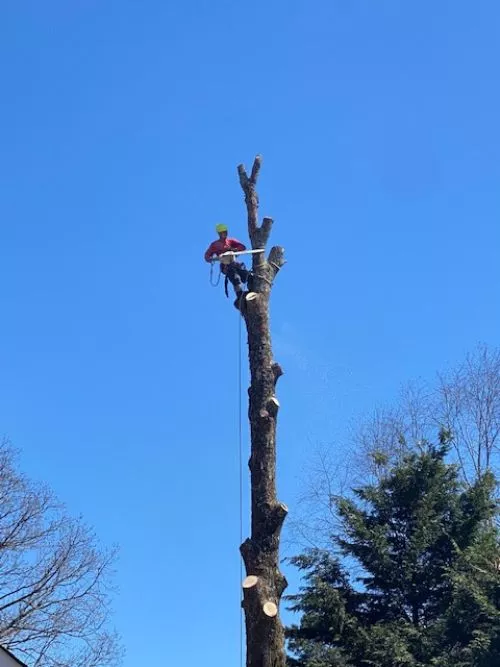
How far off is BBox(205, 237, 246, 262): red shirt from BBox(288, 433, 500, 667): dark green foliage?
498 centimetres

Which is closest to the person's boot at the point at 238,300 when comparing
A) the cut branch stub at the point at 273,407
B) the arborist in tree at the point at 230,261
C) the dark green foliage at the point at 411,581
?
the arborist in tree at the point at 230,261

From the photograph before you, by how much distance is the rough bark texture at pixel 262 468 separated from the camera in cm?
675

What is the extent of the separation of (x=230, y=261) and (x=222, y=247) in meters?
0.29

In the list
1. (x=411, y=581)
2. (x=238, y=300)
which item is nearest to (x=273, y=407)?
(x=238, y=300)

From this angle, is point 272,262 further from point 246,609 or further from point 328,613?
point 328,613

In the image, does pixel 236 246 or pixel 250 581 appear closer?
pixel 250 581

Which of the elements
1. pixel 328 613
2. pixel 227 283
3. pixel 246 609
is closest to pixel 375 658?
pixel 328 613

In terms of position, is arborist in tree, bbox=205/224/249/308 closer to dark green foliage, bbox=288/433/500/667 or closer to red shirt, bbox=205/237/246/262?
red shirt, bbox=205/237/246/262

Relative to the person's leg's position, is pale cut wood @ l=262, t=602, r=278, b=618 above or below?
below

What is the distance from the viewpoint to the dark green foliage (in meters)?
10.4

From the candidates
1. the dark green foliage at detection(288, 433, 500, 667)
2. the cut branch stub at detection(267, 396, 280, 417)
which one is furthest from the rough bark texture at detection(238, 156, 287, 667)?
the dark green foliage at detection(288, 433, 500, 667)

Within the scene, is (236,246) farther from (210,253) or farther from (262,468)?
(262,468)

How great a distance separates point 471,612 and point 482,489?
2151 mm

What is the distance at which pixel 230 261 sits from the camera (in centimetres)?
880
